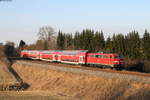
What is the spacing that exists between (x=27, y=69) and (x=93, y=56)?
17.0m

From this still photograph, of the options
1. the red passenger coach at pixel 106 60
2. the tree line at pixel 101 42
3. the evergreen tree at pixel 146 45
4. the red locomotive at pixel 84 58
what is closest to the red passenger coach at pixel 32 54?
the red locomotive at pixel 84 58

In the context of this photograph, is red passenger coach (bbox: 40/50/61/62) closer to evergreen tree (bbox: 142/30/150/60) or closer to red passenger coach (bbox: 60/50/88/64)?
red passenger coach (bbox: 60/50/88/64)

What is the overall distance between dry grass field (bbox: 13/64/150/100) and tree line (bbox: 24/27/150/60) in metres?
14.7

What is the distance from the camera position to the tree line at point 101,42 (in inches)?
2773

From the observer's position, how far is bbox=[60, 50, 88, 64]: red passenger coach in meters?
47.3

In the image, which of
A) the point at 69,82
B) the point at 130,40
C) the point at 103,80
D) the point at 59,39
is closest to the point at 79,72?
the point at 69,82

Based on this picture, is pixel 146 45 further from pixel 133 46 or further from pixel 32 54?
pixel 32 54

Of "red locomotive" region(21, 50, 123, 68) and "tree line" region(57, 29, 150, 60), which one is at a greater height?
"tree line" region(57, 29, 150, 60)

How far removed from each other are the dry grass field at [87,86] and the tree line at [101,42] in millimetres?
14657

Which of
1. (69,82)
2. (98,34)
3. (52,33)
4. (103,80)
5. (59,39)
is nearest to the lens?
(103,80)

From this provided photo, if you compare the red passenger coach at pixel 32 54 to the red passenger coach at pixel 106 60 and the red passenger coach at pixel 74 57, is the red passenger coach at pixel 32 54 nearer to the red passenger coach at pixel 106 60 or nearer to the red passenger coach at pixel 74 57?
the red passenger coach at pixel 74 57

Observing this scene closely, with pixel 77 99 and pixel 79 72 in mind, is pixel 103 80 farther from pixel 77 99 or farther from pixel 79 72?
pixel 79 72

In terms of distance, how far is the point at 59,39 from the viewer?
121688 mm

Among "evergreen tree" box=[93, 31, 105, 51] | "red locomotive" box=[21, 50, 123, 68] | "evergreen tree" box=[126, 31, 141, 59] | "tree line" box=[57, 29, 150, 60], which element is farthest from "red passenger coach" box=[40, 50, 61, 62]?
"evergreen tree" box=[93, 31, 105, 51]
